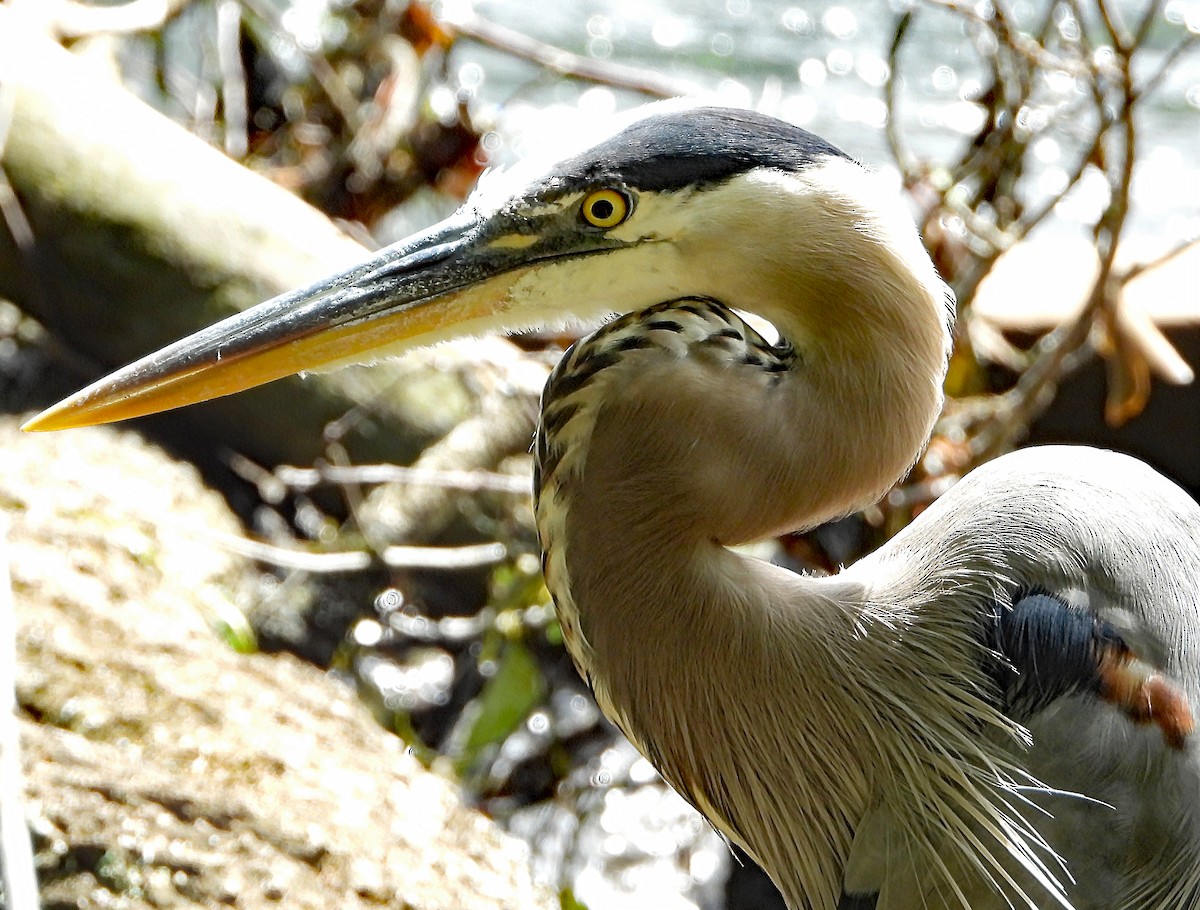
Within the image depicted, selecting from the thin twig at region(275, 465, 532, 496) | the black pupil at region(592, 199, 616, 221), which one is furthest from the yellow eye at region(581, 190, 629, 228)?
the thin twig at region(275, 465, 532, 496)

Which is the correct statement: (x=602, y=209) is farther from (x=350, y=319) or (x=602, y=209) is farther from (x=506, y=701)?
(x=506, y=701)

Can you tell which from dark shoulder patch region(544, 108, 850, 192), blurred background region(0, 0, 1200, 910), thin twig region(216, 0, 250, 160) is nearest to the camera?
dark shoulder patch region(544, 108, 850, 192)

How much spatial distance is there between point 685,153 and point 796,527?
46cm

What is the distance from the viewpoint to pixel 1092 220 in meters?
5.81

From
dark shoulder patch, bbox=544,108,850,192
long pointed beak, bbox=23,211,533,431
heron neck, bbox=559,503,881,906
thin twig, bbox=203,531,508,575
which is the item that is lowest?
thin twig, bbox=203,531,508,575

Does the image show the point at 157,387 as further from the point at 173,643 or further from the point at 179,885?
the point at 173,643

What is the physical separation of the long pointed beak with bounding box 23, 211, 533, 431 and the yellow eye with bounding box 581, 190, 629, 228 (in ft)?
0.31

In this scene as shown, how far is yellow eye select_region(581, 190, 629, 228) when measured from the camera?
1535 mm

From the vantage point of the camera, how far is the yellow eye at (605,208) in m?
1.54

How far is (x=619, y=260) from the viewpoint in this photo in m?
1.57

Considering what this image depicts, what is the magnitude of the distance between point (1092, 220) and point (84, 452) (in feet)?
14.1

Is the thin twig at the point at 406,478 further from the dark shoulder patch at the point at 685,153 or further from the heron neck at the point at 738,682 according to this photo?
the dark shoulder patch at the point at 685,153

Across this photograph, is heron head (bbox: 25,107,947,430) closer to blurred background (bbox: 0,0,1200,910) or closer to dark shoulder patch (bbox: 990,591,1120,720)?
→ dark shoulder patch (bbox: 990,591,1120,720)

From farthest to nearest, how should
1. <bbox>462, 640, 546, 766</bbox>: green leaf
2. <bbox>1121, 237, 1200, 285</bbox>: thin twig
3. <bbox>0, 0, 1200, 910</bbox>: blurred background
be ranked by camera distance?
<bbox>462, 640, 546, 766</bbox>: green leaf, <bbox>0, 0, 1200, 910</bbox>: blurred background, <bbox>1121, 237, 1200, 285</bbox>: thin twig
